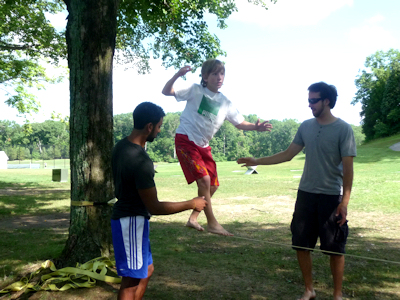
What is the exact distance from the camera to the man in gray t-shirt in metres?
3.56

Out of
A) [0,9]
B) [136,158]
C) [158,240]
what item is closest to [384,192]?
[158,240]

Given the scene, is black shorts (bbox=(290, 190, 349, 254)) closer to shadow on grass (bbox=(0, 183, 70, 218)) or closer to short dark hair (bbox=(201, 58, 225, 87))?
short dark hair (bbox=(201, 58, 225, 87))

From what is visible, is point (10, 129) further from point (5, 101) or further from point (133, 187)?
point (133, 187)

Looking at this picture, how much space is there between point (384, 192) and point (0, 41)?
1551 cm

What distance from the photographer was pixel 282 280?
4.54 meters

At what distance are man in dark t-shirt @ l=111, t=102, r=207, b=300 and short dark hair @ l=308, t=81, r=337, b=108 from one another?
167 centimetres

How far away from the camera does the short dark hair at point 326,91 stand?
3.69 metres

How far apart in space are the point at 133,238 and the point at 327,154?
2.03 meters

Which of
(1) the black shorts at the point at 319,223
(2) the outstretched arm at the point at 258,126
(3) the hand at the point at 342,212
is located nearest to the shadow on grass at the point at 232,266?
(1) the black shorts at the point at 319,223

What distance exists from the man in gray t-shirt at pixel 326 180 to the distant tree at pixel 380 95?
62.0m

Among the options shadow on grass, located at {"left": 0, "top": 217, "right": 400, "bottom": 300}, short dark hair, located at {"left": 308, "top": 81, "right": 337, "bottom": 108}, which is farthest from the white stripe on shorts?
short dark hair, located at {"left": 308, "top": 81, "right": 337, "bottom": 108}

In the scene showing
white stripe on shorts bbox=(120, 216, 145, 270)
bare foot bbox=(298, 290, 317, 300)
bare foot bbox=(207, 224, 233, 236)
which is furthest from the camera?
bare foot bbox=(207, 224, 233, 236)

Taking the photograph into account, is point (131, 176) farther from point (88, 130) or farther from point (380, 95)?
point (380, 95)

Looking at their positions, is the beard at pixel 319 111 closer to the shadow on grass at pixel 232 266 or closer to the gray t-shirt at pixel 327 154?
the gray t-shirt at pixel 327 154
